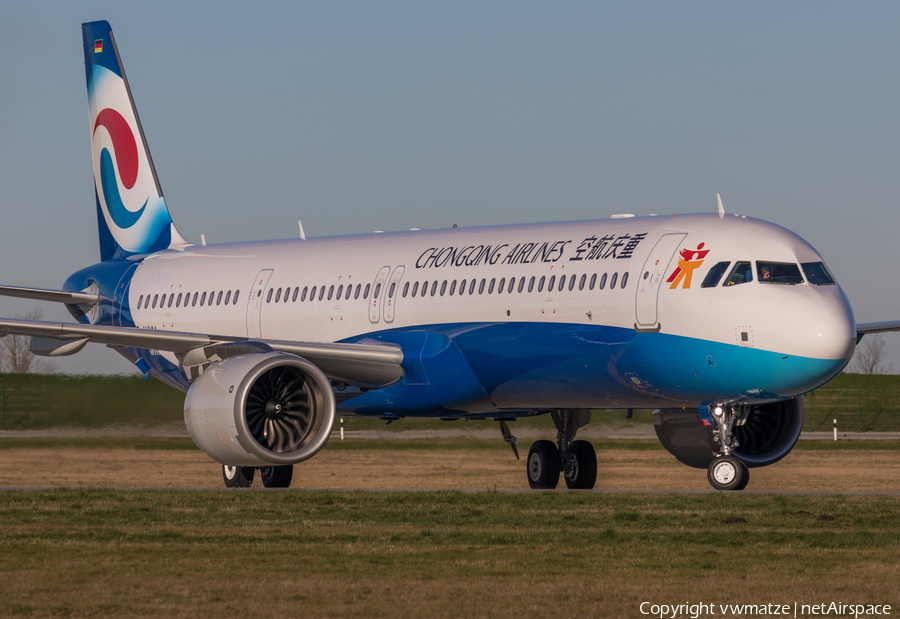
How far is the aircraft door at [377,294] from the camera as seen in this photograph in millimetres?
24484

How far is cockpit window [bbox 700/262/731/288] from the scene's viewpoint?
65.1 ft

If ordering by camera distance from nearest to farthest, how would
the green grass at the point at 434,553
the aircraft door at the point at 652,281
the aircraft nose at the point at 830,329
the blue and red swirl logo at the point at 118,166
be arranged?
the green grass at the point at 434,553 < the aircraft nose at the point at 830,329 < the aircraft door at the point at 652,281 < the blue and red swirl logo at the point at 118,166

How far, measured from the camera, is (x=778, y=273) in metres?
19.8

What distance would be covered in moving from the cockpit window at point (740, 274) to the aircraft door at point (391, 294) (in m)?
6.60

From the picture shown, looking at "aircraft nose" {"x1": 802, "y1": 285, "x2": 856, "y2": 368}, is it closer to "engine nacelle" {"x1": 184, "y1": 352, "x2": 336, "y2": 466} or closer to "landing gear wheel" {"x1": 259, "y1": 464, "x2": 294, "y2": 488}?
"engine nacelle" {"x1": 184, "y1": 352, "x2": 336, "y2": 466}

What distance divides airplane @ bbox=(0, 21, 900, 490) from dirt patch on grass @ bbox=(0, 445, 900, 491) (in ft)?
6.65

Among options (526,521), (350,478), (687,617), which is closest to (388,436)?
(350,478)

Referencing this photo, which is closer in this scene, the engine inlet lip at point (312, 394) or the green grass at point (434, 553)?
the green grass at point (434, 553)

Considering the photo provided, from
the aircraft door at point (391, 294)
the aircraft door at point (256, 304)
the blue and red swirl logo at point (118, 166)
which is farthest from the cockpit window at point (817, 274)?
the blue and red swirl logo at point (118, 166)

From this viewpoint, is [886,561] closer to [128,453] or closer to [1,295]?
[1,295]

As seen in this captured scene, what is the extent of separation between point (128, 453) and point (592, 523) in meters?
18.8

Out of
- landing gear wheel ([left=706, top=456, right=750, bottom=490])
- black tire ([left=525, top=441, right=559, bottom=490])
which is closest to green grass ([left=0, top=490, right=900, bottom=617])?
landing gear wheel ([left=706, top=456, right=750, bottom=490])

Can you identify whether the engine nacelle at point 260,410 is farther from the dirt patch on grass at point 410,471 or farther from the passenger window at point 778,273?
the passenger window at point 778,273

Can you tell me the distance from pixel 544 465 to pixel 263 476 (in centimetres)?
528
